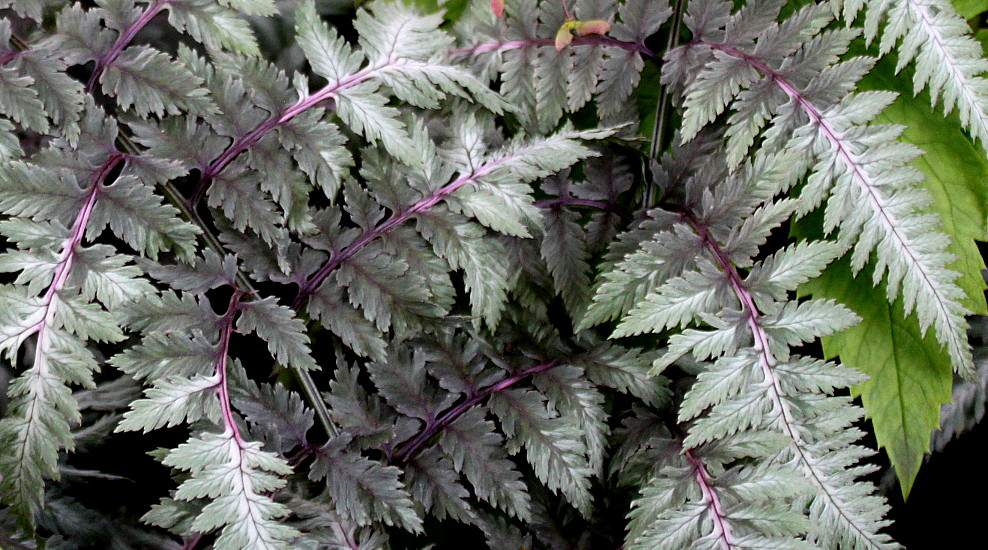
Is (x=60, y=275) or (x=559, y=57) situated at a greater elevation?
(x=559, y=57)

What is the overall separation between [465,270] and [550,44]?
0.35 m

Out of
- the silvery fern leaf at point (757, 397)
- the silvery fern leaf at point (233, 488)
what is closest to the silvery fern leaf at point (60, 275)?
the silvery fern leaf at point (233, 488)

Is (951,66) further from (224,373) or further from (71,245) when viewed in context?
(71,245)

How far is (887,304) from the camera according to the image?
3.44 ft

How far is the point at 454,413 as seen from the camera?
98cm

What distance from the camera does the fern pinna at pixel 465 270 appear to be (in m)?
0.84

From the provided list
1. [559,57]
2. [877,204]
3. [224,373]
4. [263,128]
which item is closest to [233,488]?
[224,373]

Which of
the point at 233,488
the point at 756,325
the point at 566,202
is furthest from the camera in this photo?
the point at 566,202

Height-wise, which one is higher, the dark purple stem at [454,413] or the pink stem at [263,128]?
the pink stem at [263,128]

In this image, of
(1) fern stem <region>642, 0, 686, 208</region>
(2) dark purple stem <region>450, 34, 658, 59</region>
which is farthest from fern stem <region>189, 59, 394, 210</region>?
(1) fern stem <region>642, 0, 686, 208</region>

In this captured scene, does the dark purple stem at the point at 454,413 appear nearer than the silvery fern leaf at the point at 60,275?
No

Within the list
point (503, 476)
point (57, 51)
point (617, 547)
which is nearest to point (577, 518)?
point (617, 547)

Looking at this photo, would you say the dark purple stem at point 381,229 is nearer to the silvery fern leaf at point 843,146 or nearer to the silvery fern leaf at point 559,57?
the silvery fern leaf at point 559,57

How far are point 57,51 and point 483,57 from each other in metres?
0.54
